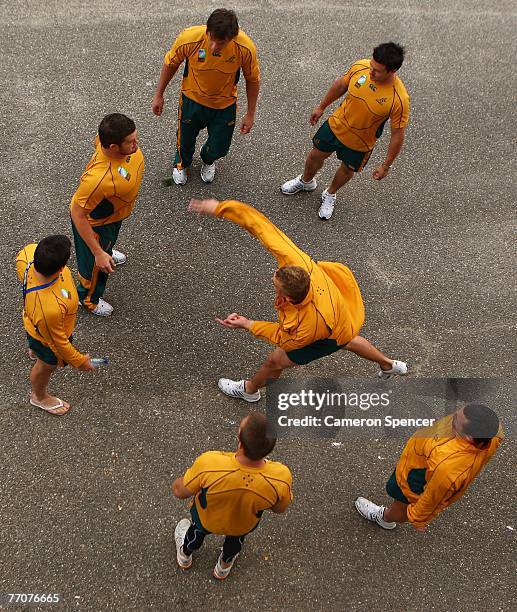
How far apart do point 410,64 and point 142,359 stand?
16.7 feet

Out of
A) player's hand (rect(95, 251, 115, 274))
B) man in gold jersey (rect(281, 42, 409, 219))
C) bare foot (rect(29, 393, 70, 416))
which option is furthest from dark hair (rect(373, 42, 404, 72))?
bare foot (rect(29, 393, 70, 416))

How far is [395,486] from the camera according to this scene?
13.3 feet

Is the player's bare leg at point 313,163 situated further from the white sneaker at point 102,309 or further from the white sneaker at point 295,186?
the white sneaker at point 102,309

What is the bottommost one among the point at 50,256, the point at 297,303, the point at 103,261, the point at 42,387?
the point at 42,387

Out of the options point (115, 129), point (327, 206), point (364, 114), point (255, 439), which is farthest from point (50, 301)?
point (327, 206)

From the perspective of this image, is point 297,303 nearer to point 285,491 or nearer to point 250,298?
point 285,491

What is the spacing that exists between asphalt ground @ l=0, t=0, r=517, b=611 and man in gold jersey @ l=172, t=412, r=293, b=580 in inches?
34.2

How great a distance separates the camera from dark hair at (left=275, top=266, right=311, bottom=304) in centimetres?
372

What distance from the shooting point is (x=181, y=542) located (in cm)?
405

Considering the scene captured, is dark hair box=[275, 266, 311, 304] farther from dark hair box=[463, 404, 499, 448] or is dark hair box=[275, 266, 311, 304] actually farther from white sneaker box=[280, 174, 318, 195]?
white sneaker box=[280, 174, 318, 195]

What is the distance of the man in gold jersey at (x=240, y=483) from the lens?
3.13 metres

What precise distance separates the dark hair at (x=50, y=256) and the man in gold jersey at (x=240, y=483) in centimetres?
140

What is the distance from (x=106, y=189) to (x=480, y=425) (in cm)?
275

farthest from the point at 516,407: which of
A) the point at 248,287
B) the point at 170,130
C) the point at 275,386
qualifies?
the point at 170,130
